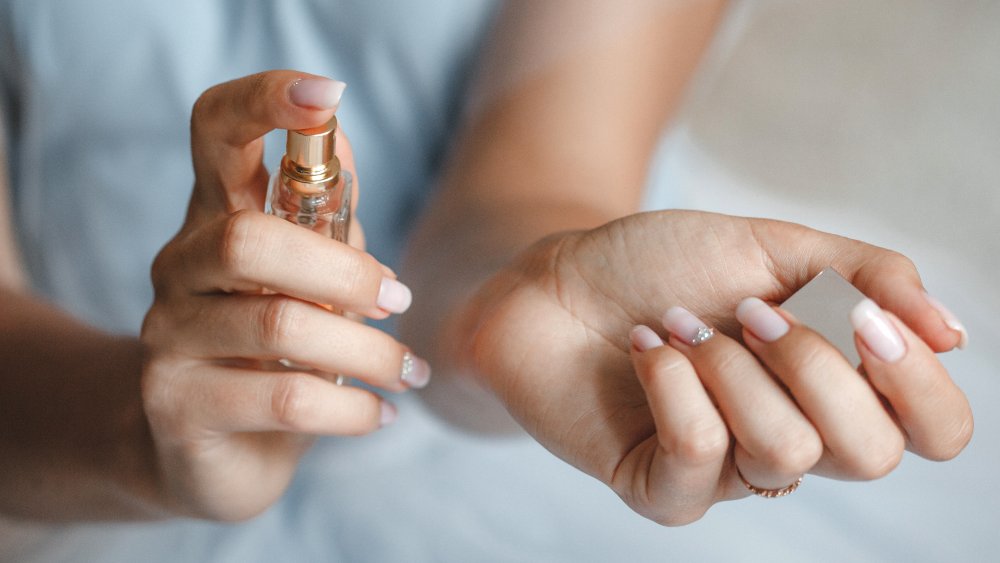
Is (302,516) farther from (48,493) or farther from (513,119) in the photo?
(513,119)

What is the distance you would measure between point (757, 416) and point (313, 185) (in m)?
0.20

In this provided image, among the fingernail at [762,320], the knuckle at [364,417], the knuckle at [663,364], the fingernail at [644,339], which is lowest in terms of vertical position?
the knuckle at [364,417]

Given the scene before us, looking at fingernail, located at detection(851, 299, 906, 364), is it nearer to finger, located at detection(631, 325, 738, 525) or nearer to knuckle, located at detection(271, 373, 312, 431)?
finger, located at detection(631, 325, 738, 525)

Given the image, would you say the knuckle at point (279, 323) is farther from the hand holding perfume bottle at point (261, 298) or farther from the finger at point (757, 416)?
the finger at point (757, 416)

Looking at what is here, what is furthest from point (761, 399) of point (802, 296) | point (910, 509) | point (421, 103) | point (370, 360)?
point (421, 103)

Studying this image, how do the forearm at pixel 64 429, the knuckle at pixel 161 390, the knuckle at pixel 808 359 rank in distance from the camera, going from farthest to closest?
the forearm at pixel 64 429 < the knuckle at pixel 161 390 < the knuckle at pixel 808 359

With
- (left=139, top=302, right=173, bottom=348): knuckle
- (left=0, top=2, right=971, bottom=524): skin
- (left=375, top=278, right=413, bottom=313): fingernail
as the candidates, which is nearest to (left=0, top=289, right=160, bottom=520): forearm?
(left=0, top=2, right=971, bottom=524): skin

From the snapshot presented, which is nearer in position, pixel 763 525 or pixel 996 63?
pixel 763 525

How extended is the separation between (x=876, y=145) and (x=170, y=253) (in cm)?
61

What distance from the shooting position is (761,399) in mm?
329

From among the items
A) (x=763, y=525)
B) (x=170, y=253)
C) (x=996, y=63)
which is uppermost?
(x=996, y=63)

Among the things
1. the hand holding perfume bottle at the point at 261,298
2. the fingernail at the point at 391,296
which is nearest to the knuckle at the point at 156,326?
the hand holding perfume bottle at the point at 261,298

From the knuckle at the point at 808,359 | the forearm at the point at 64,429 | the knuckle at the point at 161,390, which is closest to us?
the knuckle at the point at 808,359

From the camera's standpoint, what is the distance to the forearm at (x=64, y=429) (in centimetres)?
52
